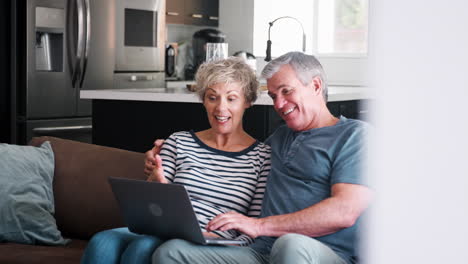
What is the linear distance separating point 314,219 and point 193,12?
16.0ft

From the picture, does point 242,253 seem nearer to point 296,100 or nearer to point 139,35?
point 296,100

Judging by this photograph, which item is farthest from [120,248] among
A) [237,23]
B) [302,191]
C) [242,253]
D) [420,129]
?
[237,23]

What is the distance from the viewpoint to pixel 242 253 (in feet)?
5.79

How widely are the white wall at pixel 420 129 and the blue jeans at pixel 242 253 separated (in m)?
1.33

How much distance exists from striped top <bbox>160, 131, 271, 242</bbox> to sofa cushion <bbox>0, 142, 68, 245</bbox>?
19.8 inches

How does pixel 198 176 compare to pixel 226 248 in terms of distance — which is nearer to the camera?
pixel 226 248

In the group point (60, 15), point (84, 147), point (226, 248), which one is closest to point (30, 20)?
point (60, 15)

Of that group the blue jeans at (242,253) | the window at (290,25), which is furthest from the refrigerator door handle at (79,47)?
the blue jeans at (242,253)

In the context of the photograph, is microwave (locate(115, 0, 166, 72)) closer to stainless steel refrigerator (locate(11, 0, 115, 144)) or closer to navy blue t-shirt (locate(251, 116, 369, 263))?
stainless steel refrigerator (locate(11, 0, 115, 144))

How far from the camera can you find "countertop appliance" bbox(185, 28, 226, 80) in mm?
6398

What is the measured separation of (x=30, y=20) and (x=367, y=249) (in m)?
4.51

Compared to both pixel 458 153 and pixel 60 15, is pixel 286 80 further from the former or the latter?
pixel 60 15

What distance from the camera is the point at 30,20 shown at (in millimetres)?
4434

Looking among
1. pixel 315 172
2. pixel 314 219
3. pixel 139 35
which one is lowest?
pixel 314 219
